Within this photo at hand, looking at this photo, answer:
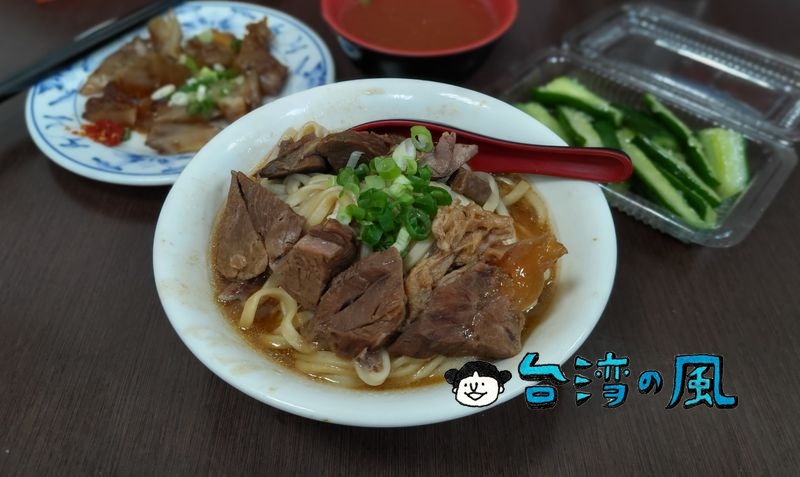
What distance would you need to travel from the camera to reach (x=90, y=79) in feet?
9.63

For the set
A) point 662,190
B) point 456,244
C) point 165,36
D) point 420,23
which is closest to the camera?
point 456,244

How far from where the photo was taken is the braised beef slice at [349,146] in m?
1.91

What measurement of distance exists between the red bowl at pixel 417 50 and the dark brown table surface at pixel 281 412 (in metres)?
1.04

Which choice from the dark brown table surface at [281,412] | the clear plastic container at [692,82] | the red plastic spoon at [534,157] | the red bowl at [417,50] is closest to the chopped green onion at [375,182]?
the red plastic spoon at [534,157]

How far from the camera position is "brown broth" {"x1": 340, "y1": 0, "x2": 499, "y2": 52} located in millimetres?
2752

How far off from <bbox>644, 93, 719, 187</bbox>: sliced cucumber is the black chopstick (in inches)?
111

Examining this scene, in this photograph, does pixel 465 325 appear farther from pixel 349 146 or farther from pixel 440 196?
pixel 349 146

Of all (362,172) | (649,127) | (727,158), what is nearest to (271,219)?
(362,172)

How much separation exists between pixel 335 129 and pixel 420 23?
102cm

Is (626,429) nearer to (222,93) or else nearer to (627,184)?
(627,184)

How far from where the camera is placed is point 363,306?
1.59 m

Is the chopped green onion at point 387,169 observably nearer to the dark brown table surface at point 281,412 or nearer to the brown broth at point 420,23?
the dark brown table surface at point 281,412

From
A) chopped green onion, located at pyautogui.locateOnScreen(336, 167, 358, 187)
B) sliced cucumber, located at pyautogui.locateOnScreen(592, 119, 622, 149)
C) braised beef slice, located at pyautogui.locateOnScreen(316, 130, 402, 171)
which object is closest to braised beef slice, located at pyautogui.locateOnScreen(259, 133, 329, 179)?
braised beef slice, located at pyautogui.locateOnScreen(316, 130, 402, 171)

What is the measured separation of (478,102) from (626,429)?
1278 millimetres
